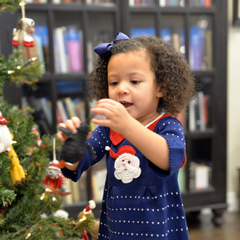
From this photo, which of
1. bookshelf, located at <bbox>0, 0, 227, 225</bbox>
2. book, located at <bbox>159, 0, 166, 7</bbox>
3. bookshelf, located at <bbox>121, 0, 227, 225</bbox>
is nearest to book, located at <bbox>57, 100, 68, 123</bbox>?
bookshelf, located at <bbox>0, 0, 227, 225</bbox>

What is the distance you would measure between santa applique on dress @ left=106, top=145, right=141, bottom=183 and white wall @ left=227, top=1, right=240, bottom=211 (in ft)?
5.52

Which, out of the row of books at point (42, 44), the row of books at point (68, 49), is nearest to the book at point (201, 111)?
the row of books at point (68, 49)

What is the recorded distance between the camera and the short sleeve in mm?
646

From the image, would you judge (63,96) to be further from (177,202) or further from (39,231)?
(177,202)

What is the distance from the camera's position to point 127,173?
777 millimetres

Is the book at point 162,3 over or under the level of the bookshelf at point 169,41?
over

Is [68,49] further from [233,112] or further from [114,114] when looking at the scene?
[233,112]

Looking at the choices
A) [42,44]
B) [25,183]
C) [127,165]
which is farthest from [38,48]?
[127,165]

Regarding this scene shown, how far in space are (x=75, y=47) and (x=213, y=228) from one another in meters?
1.48

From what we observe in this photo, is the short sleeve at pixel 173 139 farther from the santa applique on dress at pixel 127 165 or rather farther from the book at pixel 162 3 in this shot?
the book at pixel 162 3

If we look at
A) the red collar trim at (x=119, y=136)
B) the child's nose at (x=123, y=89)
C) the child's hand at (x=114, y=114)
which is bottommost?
the red collar trim at (x=119, y=136)

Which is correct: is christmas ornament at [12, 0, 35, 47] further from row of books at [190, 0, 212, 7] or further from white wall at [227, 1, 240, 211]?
white wall at [227, 1, 240, 211]

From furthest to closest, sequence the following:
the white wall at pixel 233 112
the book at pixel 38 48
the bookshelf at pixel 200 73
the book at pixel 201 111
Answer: the white wall at pixel 233 112 < the book at pixel 201 111 < the bookshelf at pixel 200 73 < the book at pixel 38 48

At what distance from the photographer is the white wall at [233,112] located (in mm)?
2211
